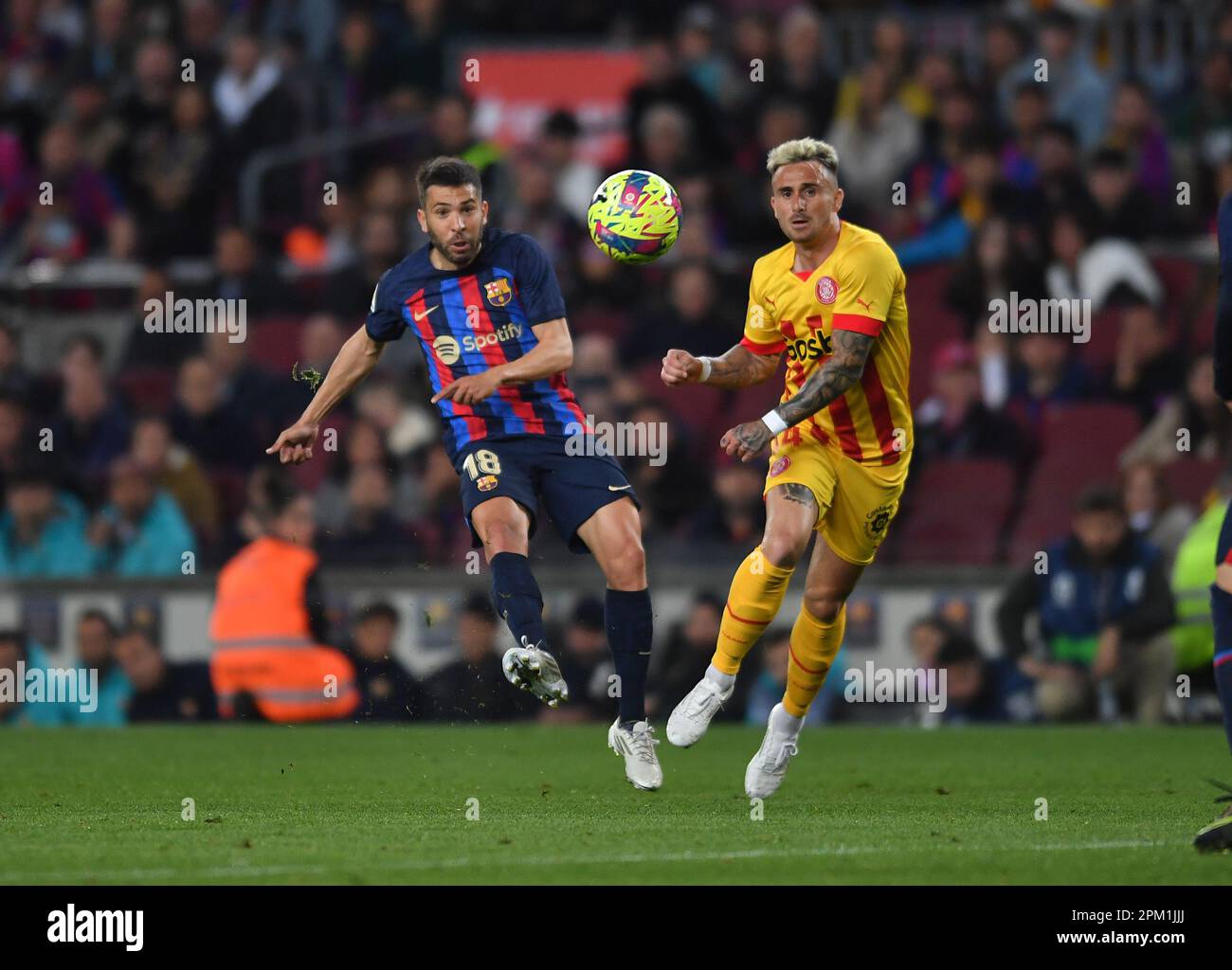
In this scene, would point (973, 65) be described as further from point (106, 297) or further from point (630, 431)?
point (106, 297)

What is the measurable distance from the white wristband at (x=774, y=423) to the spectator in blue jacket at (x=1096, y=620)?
535 cm

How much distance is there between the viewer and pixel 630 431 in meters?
14.0

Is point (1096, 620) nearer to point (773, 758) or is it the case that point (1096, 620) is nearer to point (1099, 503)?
point (1099, 503)

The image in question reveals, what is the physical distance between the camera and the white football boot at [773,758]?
891cm

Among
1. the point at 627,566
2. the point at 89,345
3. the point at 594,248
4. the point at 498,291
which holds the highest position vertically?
the point at 594,248

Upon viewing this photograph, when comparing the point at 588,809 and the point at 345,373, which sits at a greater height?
the point at 345,373

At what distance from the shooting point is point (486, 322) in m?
9.41

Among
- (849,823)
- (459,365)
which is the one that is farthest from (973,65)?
(849,823)

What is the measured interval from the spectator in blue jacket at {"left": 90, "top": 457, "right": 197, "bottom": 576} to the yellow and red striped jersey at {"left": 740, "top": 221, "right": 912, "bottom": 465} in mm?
A: 6323

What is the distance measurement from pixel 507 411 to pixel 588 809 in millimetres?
1853

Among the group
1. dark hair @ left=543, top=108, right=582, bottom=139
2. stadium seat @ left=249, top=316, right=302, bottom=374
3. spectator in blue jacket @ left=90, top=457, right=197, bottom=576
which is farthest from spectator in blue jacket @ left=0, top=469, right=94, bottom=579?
dark hair @ left=543, top=108, right=582, bottom=139

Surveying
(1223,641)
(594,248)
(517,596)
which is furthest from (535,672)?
(594,248)

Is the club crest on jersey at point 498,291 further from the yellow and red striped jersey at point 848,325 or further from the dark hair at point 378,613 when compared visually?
the dark hair at point 378,613

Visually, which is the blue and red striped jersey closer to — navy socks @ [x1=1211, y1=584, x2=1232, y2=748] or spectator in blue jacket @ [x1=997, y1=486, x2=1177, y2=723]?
navy socks @ [x1=1211, y1=584, x2=1232, y2=748]
